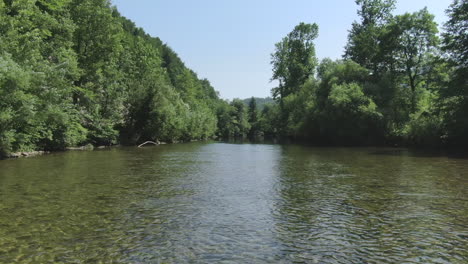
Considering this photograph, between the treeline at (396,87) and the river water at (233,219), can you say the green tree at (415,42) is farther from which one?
the river water at (233,219)

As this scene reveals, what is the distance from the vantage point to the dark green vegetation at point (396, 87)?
3606 cm

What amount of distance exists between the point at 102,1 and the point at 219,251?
4846 cm

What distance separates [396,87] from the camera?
168ft

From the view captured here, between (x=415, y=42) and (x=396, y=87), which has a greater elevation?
(x=415, y=42)

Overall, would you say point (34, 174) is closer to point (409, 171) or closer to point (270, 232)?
point (270, 232)

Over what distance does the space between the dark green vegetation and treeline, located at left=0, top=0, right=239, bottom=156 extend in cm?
2613

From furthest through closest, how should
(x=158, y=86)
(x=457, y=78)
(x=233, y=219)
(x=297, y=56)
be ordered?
(x=297, y=56) < (x=158, y=86) < (x=457, y=78) < (x=233, y=219)

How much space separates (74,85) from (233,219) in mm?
38146

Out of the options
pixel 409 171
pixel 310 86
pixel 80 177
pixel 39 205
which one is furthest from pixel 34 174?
pixel 310 86

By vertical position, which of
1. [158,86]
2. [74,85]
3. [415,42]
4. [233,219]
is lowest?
[233,219]

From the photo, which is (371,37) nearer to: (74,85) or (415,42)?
(415,42)

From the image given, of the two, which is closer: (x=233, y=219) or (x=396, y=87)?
(x=233, y=219)

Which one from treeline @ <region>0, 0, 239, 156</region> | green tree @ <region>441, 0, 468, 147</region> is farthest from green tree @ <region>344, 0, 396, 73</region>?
treeline @ <region>0, 0, 239, 156</region>

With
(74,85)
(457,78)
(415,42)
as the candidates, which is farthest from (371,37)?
(74,85)
